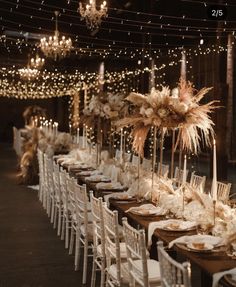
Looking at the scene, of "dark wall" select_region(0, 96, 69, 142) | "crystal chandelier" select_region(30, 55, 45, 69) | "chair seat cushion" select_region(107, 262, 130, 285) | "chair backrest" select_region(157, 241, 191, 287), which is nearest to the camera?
"chair backrest" select_region(157, 241, 191, 287)

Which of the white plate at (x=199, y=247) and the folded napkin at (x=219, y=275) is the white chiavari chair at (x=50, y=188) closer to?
the white plate at (x=199, y=247)

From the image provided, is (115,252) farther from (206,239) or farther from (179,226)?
(206,239)

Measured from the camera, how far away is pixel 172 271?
8.29 ft

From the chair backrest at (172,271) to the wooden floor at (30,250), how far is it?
246 cm

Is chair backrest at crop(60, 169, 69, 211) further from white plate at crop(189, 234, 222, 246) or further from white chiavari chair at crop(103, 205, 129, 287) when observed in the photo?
white plate at crop(189, 234, 222, 246)

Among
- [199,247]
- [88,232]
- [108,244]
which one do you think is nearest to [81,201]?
[88,232]

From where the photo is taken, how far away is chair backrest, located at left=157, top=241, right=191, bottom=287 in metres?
2.33

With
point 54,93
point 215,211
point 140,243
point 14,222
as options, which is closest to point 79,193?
point 215,211

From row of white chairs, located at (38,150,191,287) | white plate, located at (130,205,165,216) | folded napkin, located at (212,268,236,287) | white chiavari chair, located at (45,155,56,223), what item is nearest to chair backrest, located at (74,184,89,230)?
row of white chairs, located at (38,150,191,287)

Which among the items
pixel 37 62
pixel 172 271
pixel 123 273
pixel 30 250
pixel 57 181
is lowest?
pixel 30 250

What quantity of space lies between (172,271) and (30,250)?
390cm

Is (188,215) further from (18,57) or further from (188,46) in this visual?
(18,57)

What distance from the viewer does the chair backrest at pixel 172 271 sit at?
233 cm

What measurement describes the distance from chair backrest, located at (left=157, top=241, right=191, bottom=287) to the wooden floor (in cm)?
246
